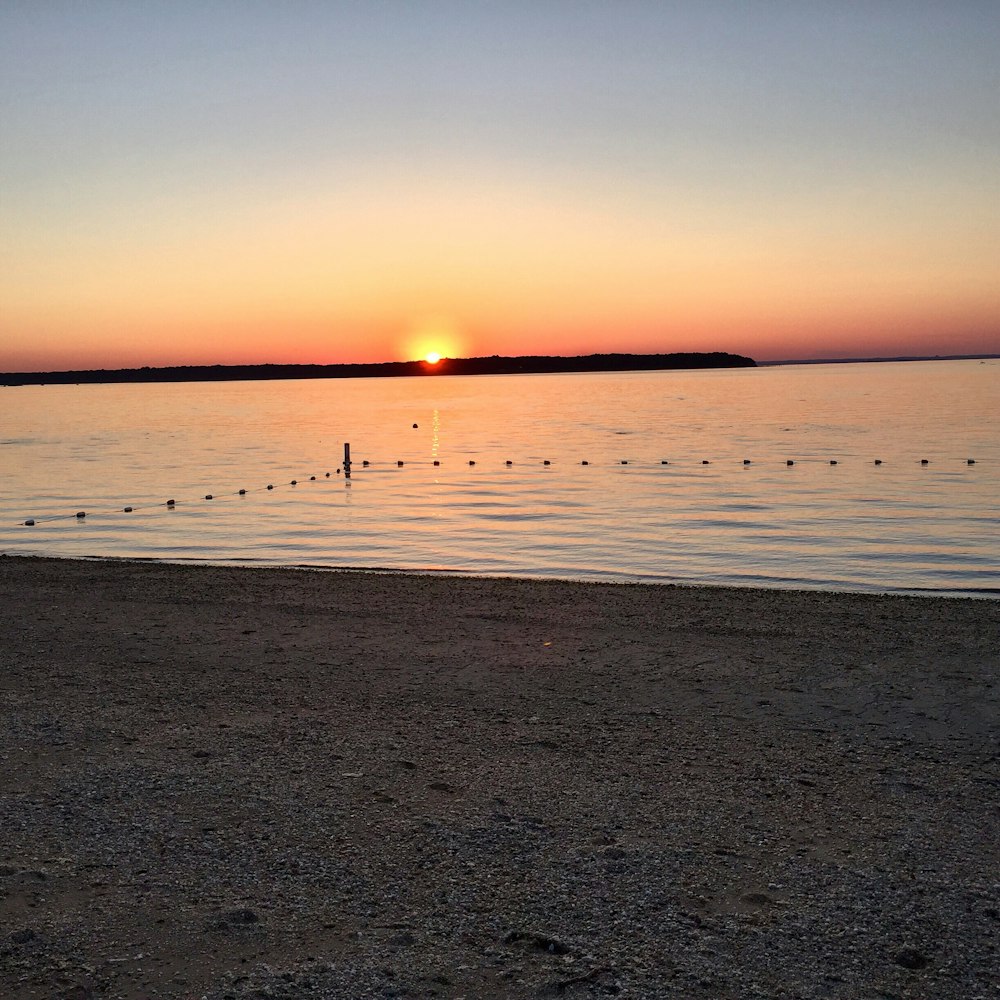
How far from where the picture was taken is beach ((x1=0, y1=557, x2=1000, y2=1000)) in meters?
4.40

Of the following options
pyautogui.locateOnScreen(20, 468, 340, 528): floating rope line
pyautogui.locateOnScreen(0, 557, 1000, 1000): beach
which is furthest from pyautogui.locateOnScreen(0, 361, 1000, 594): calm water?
pyautogui.locateOnScreen(0, 557, 1000, 1000): beach

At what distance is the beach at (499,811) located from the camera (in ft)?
14.4

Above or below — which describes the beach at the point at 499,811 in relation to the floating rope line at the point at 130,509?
above

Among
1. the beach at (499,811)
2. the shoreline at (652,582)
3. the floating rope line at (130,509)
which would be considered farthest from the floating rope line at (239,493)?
the beach at (499,811)

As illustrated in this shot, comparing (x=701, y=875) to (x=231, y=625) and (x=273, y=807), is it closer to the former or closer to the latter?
(x=273, y=807)

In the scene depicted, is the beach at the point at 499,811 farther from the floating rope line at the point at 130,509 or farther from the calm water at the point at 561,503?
the floating rope line at the point at 130,509

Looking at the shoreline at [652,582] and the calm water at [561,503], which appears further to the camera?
the calm water at [561,503]

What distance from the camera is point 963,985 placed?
4.19 metres

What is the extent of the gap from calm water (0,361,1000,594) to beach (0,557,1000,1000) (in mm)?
7908

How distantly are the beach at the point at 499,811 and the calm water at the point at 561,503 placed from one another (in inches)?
311

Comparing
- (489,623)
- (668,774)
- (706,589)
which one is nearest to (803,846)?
(668,774)

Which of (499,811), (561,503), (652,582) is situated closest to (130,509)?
(561,503)

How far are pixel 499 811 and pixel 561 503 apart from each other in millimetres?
22751

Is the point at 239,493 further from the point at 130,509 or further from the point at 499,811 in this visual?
the point at 499,811
